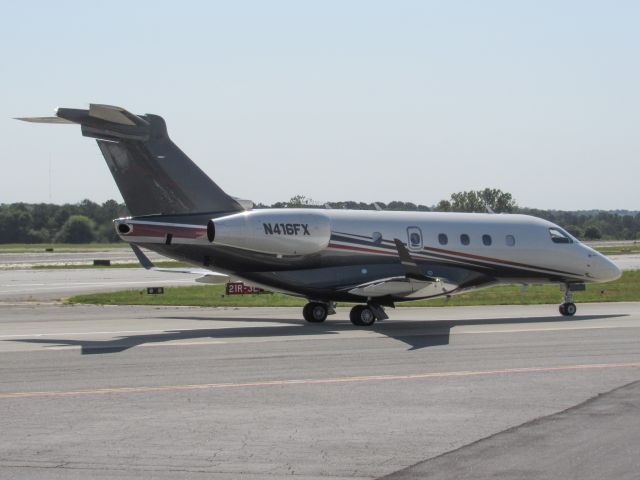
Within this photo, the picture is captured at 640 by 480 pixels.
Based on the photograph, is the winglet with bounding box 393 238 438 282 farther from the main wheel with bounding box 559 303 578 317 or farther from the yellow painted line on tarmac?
the yellow painted line on tarmac

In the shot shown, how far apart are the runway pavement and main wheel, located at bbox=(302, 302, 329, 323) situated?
2.19m

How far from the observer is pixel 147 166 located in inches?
972

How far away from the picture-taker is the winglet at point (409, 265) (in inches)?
981

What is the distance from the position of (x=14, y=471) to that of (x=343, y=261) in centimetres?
1732

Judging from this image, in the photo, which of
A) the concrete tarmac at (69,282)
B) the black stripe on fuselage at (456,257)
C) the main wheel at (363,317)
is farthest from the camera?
the concrete tarmac at (69,282)

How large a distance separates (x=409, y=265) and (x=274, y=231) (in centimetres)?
359

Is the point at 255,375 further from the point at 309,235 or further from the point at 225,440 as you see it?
the point at 309,235

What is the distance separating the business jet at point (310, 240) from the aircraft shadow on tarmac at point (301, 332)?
79 cm

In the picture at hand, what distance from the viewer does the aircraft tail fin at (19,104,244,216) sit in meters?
24.1

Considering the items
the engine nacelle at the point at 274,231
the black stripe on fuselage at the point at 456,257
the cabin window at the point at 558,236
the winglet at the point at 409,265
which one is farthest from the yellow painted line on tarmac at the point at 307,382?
the cabin window at the point at 558,236

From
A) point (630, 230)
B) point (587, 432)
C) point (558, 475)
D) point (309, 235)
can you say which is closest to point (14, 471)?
point (558, 475)

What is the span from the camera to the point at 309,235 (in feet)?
85.4

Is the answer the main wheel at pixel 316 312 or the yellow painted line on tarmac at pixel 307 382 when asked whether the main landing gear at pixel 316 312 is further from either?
the yellow painted line on tarmac at pixel 307 382

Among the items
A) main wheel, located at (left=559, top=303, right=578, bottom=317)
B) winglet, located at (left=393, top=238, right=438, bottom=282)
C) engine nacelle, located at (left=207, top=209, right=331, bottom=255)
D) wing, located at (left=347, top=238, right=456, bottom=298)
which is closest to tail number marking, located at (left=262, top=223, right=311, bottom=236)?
engine nacelle, located at (left=207, top=209, right=331, bottom=255)
